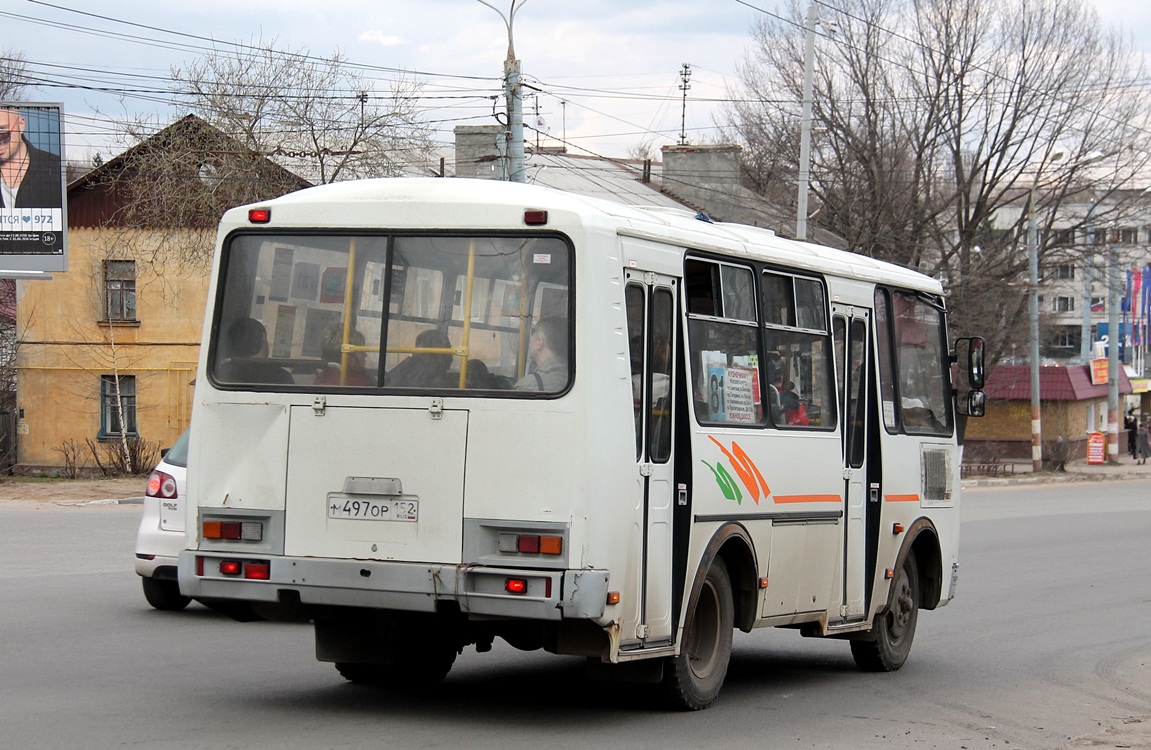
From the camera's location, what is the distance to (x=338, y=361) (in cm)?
757

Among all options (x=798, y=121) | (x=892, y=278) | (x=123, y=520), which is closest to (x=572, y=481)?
(x=892, y=278)

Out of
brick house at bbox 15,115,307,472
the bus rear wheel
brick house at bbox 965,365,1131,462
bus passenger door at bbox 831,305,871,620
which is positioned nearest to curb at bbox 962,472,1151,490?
brick house at bbox 965,365,1131,462

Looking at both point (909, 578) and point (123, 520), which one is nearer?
point (909, 578)

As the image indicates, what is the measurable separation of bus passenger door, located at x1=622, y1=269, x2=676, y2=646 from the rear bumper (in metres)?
0.56

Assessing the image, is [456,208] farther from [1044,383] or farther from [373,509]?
[1044,383]

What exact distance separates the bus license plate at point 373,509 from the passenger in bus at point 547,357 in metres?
0.78

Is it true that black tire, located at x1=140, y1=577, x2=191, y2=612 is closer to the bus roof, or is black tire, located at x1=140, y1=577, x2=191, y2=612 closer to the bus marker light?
the bus marker light

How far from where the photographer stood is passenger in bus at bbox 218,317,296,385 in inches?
303

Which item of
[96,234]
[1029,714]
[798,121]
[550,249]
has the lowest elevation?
[1029,714]

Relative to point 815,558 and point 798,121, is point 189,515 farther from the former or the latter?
point 798,121

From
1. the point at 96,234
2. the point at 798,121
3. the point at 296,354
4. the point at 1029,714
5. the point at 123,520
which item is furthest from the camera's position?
the point at 798,121

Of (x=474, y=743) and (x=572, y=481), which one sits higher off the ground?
(x=572, y=481)

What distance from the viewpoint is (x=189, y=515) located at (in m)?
7.71

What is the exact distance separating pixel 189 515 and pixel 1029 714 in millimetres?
5136
